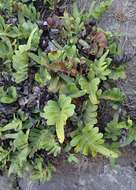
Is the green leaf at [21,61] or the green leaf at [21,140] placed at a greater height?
the green leaf at [21,61]

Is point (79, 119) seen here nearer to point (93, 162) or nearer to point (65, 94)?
point (65, 94)

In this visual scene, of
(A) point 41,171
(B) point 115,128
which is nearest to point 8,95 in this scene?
(A) point 41,171

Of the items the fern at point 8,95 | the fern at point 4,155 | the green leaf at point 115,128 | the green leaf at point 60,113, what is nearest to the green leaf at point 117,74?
the green leaf at point 115,128

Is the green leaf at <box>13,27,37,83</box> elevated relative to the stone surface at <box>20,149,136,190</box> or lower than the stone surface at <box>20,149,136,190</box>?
elevated

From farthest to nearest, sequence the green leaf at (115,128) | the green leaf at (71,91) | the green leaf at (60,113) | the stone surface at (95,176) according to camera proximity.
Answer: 1. the stone surface at (95,176)
2. the green leaf at (115,128)
3. the green leaf at (71,91)
4. the green leaf at (60,113)

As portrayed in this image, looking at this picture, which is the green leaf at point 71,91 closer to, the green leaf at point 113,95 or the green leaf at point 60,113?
the green leaf at point 60,113

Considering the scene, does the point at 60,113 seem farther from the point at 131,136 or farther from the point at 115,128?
the point at 131,136

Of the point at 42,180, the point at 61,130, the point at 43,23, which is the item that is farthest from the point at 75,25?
the point at 42,180

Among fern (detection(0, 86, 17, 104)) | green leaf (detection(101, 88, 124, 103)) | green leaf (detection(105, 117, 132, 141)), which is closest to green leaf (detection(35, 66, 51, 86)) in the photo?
fern (detection(0, 86, 17, 104))

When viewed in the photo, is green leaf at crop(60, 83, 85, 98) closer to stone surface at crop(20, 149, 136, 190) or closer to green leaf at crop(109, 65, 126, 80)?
green leaf at crop(109, 65, 126, 80)
